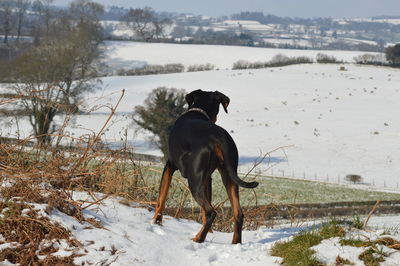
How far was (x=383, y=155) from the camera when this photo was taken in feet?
158

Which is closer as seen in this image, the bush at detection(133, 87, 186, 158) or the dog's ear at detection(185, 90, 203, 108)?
the dog's ear at detection(185, 90, 203, 108)

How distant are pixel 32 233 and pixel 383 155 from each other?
46.3m

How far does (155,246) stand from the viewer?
5582 mm

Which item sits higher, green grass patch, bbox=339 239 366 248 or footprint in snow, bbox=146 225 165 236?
green grass patch, bbox=339 239 366 248

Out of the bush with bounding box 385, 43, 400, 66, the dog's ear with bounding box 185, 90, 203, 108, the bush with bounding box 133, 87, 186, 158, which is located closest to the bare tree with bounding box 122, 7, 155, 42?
the bush with bounding box 385, 43, 400, 66

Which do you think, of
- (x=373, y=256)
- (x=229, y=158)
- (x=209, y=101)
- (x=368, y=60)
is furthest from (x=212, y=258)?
(x=368, y=60)

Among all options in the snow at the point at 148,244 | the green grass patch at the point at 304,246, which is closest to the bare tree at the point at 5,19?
the snow at the point at 148,244

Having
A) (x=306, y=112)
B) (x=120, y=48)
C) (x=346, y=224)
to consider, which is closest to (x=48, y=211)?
(x=346, y=224)

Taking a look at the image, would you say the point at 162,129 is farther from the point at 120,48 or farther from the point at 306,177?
the point at 120,48

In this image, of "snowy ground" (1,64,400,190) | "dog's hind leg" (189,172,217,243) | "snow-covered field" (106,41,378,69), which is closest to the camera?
"dog's hind leg" (189,172,217,243)

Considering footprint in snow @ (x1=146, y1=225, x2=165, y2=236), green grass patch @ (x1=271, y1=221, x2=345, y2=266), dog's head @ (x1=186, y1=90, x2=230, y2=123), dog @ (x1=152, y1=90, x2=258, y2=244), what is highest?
dog's head @ (x1=186, y1=90, x2=230, y2=123)

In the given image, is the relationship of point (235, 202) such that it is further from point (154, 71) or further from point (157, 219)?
point (154, 71)

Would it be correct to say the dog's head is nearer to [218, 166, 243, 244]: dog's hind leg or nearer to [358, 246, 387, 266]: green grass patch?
[218, 166, 243, 244]: dog's hind leg

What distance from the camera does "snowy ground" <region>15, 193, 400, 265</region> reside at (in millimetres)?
5152
